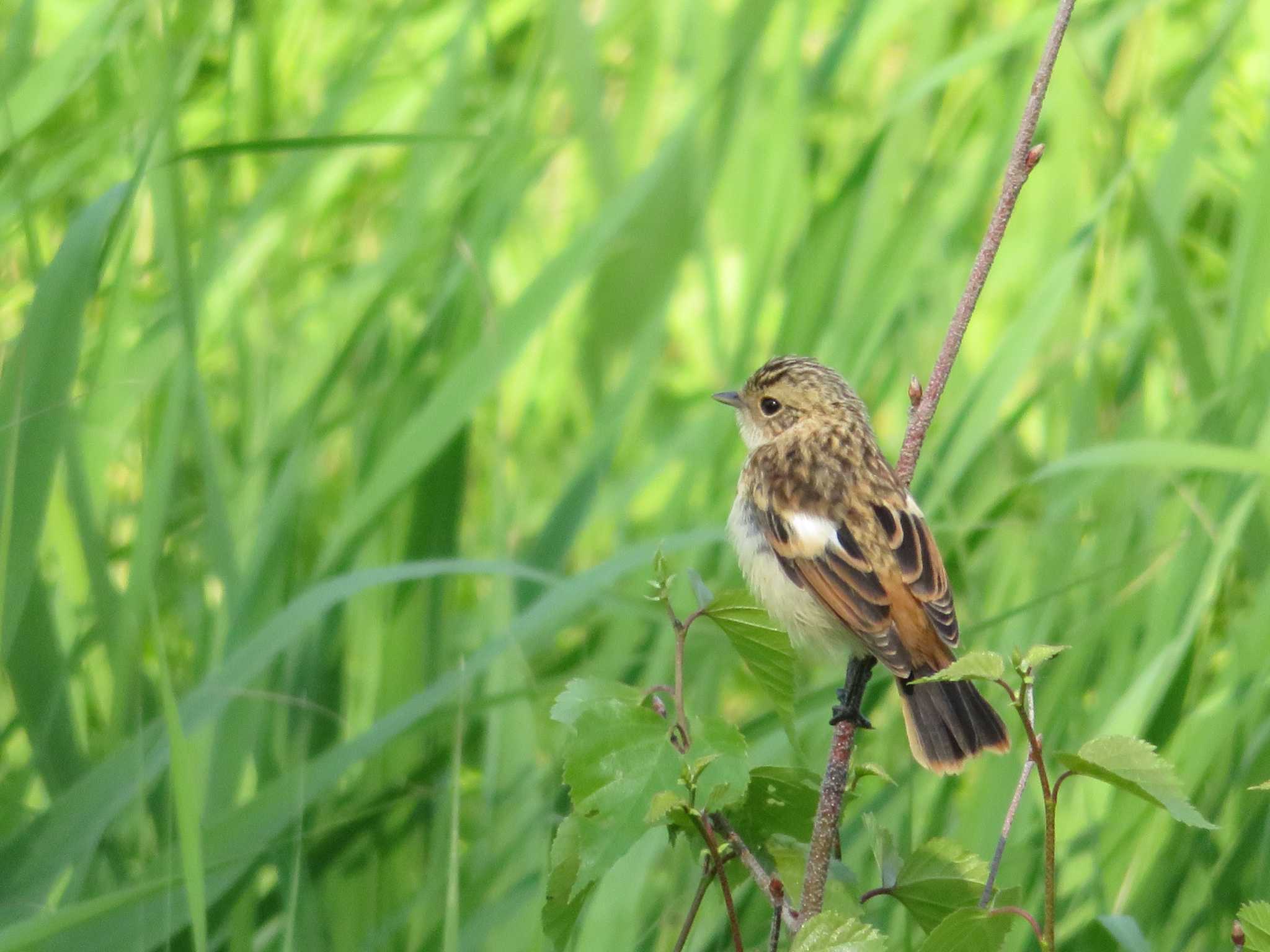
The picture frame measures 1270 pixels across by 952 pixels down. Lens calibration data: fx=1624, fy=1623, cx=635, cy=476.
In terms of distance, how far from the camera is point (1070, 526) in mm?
3510

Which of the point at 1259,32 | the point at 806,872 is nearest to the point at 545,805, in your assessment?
the point at 806,872

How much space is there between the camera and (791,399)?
12.6 feet

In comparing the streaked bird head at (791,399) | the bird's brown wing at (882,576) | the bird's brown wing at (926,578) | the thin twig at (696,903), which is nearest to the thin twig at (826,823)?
the thin twig at (696,903)

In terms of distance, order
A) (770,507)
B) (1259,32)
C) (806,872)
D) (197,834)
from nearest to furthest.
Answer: (806,872) → (197,834) → (770,507) → (1259,32)

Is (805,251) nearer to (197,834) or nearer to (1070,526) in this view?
(1070,526)

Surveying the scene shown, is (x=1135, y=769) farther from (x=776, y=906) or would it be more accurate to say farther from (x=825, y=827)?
(x=776, y=906)

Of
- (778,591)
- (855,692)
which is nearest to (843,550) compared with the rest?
(778,591)

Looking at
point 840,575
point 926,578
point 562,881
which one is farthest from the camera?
point 840,575

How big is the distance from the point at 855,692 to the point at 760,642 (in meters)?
0.46

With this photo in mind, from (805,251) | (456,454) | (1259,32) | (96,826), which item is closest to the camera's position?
(96,826)

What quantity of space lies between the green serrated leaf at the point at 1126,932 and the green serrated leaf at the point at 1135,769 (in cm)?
77

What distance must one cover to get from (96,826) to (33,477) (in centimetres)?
58

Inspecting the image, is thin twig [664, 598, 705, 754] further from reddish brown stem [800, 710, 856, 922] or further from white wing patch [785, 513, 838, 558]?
white wing patch [785, 513, 838, 558]

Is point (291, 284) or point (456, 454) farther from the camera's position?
point (291, 284)
